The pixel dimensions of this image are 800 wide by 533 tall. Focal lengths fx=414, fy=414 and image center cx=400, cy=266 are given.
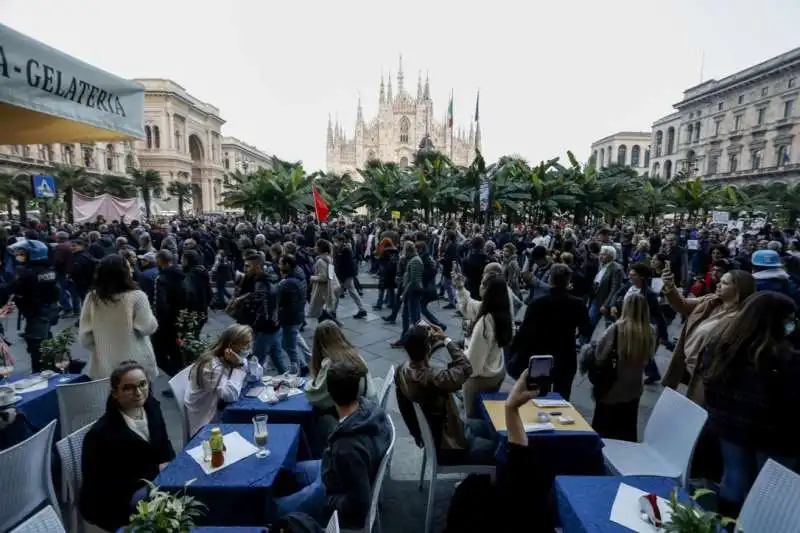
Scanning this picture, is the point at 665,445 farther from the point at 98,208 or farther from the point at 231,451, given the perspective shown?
the point at 98,208

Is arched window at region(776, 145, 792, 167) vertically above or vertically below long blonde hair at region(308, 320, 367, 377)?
above

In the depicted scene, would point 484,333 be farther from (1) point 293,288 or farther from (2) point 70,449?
(2) point 70,449

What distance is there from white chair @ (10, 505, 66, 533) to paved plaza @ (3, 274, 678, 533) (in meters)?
2.03

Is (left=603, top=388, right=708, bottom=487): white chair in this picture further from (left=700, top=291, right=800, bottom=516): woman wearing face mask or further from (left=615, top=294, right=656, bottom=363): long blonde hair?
(left=615, top=294, right=656, bottom=363): long blonde hair

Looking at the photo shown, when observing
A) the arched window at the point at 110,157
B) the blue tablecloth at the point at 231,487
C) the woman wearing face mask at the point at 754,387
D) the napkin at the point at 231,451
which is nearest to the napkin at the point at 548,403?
the woman wearing face mask at the point at 754,387

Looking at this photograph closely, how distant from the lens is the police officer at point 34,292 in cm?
507

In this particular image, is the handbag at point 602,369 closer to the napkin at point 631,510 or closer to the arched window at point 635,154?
the napkin at point 631,510

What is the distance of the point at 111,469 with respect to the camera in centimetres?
253

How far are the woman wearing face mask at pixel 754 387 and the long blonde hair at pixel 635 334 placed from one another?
65 cm

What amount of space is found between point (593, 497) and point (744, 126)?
60964 mm

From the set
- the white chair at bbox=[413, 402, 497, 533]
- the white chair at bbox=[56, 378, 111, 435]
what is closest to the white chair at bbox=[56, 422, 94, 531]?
the white chair at bbox=[56, 378, 111, 435]

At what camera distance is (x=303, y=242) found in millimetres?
11758

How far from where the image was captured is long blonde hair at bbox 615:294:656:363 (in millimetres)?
Result: 3379

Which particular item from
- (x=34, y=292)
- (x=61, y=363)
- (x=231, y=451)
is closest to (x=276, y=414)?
(x=231, y=451)
